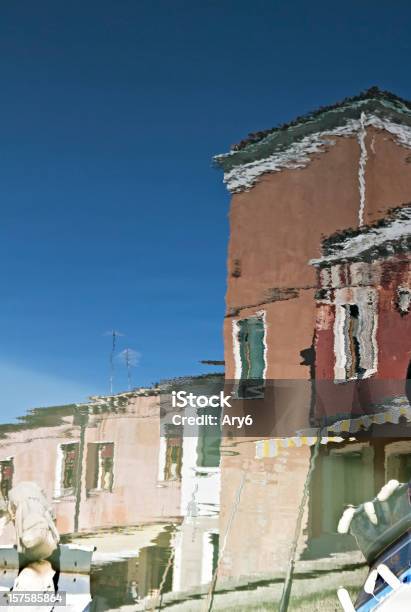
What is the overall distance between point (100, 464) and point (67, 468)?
0.41 m

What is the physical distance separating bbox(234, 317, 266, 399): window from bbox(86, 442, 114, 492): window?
2.03 m

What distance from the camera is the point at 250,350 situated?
34.1 feet

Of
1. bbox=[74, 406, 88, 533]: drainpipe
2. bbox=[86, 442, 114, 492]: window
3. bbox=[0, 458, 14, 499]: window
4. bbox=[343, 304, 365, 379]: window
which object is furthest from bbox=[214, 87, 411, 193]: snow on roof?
bbox=[0, 458, 14, 499]: window

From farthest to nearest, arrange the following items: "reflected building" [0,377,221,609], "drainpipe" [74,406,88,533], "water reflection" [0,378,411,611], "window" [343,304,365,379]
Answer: "window" [343,304,365,379], "drainpipe" [74,406,88,533], "reflected building" [0,377,221,609], "water reflection" [0,378,411,611]

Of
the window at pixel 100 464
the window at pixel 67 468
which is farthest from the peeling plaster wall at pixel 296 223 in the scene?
the window at pixel 67 468

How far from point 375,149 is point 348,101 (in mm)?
759

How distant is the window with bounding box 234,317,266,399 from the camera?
10.1 metres

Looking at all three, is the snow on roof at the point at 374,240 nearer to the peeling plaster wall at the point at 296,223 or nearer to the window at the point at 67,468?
the peeling plaster wall at the point at 296,223

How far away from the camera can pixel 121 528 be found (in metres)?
8.56

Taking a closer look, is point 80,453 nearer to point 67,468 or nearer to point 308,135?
point 67,468

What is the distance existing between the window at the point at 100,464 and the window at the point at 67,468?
16cm

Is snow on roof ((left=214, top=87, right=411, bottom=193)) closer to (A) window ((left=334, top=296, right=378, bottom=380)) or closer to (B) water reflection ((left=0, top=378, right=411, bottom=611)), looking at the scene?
(A) window ((left=334, top=296, right=378, bottom=380))

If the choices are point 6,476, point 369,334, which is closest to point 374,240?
point 369,334

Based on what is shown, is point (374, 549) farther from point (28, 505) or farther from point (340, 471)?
point (28, 505)
